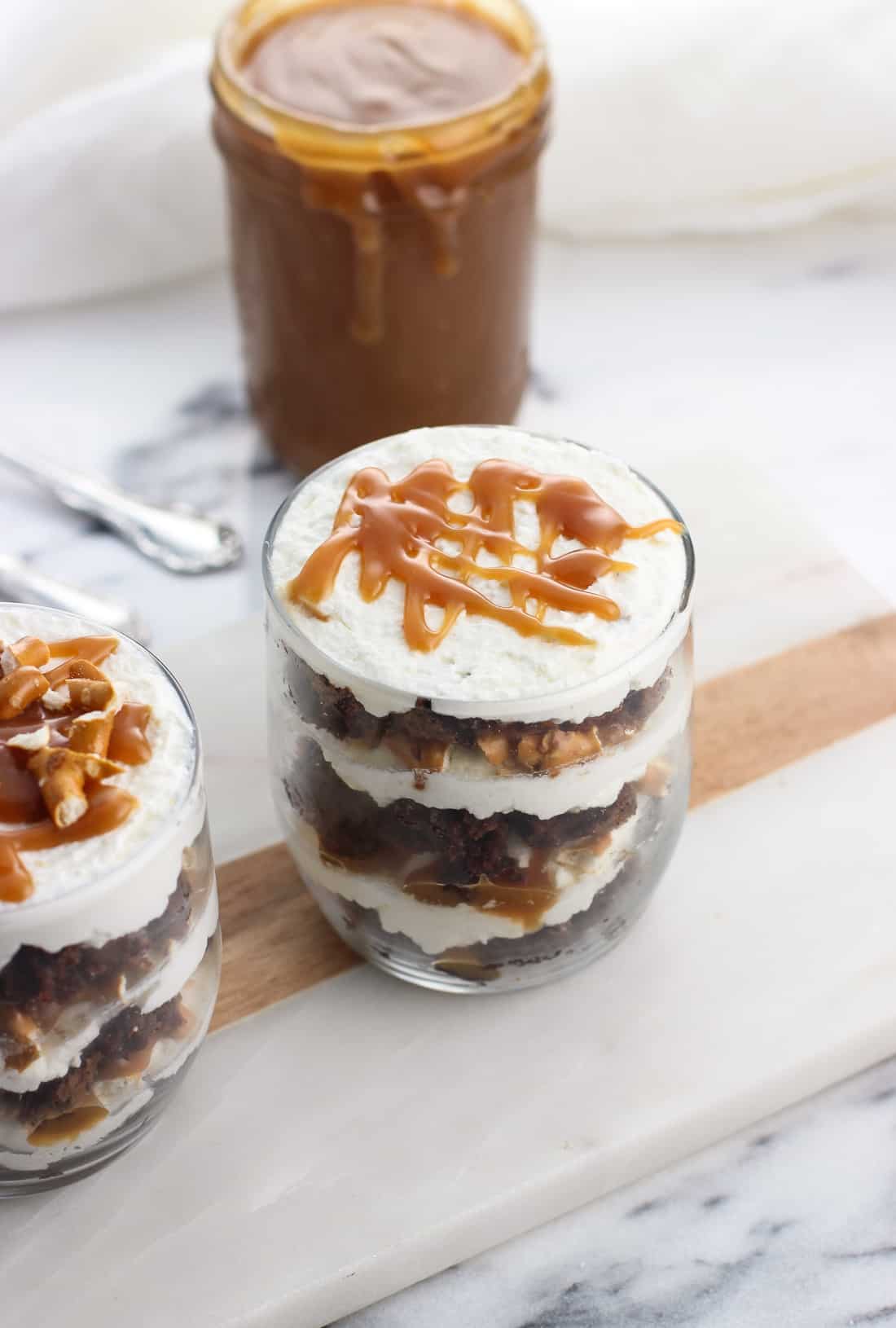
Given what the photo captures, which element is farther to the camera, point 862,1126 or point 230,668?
point 230,668

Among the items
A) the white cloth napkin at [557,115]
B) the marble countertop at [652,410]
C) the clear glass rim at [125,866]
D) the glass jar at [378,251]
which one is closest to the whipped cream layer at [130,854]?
the clear glass rim at [125,866]

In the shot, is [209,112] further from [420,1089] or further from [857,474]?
[420,1089]

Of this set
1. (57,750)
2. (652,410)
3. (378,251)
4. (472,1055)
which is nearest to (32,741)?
(57,750)

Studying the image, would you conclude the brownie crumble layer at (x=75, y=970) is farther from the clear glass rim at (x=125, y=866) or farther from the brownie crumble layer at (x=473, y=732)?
the brownie crumble layer at (x=473, y=732)

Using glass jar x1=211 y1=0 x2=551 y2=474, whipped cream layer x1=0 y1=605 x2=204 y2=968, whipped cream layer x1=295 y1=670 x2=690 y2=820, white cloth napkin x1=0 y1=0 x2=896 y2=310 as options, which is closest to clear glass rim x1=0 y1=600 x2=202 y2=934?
whipped cream layer x1=0 y1=605 x2=204 y2=968

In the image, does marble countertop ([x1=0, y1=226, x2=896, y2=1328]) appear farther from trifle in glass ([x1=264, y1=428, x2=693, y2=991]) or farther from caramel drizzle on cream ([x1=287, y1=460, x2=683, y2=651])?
caramel drizzle on cream ([x1=287, y1=460, x2=683, y2=651])

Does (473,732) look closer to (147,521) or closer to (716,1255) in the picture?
(716,1255)

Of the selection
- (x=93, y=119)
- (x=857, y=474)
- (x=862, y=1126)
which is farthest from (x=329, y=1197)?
(x=93, y=119)
